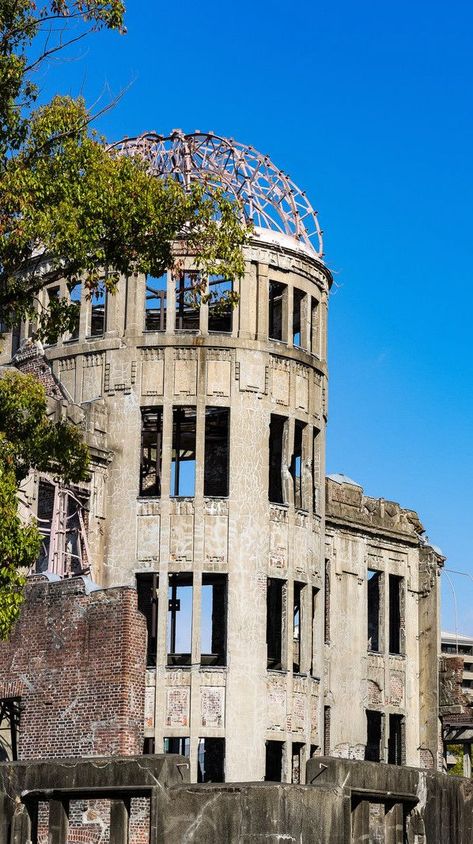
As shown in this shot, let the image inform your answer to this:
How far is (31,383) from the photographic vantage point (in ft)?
74.8

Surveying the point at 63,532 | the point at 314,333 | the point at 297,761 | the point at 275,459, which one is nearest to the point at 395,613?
the point at 275,459

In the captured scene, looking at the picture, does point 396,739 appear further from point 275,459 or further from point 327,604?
point 275,459

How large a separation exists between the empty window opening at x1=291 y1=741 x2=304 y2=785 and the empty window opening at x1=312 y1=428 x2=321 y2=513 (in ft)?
18.2

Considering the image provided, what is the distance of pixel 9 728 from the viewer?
2820cm

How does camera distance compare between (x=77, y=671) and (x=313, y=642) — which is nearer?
(x=77, y=671)

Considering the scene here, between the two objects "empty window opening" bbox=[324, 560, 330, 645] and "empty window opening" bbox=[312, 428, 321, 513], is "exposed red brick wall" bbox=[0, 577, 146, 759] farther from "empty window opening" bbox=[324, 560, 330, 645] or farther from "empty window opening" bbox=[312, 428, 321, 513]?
"empty window opening" bbox=[324, 560, 330, 645]

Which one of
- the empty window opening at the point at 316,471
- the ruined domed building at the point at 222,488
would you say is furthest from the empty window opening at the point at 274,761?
the empty window opening at the point at 316,471

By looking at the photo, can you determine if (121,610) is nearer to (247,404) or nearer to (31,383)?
(31,383)

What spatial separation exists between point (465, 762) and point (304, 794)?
96.1ft

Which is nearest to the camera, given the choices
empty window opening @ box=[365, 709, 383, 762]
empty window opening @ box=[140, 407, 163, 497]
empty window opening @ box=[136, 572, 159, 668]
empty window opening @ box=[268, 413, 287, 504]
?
empty window opening @ box=[136, 572, 159, 668]

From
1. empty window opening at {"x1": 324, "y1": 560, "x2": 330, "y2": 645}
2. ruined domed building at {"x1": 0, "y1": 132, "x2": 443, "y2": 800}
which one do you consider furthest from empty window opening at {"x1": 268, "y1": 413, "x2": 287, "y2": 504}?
empty window opening at {"x1": 324, "y1": 560, "x2": 330, "y2": 645}

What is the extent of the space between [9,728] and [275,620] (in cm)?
784

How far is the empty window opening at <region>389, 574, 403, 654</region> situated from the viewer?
3978cm

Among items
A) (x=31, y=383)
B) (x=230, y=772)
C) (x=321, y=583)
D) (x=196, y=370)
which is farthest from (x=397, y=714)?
(x=31, y=383)
